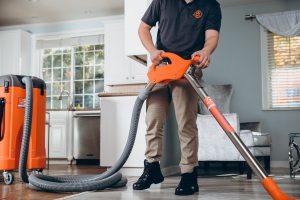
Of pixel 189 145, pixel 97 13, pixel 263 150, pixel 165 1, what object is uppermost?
pixel 97 13

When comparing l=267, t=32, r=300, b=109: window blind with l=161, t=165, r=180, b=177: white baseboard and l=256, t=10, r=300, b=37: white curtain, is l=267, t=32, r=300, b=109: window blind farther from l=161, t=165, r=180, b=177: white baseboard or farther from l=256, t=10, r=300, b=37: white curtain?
l=161, t=165, r=180, b=177: white baseboard

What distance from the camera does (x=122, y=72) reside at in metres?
5.58

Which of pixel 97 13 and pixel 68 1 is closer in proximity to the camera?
pixel 68 1

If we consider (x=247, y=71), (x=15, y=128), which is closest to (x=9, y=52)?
(x=247, y=71)

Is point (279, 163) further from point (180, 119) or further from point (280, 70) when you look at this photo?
Result: point (180, 119)

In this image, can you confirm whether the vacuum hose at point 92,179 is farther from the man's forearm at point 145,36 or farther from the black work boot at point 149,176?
the man's forearm at point 145,36

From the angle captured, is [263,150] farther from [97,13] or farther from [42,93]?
[97,13]

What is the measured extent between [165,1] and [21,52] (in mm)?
4860

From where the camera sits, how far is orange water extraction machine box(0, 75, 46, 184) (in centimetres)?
249

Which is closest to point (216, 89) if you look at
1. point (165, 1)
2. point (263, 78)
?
point (263, 78)

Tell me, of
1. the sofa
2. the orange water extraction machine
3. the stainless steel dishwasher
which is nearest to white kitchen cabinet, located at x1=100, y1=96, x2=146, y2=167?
the orange water extraction machine

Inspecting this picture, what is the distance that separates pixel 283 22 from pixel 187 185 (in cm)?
383

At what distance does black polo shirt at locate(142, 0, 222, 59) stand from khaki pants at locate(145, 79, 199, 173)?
0.61 feet

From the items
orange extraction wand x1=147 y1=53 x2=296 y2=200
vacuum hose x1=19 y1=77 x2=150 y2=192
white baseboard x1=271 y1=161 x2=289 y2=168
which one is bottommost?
white baseboard x1=271 y1=161 x2=289 y2=168
